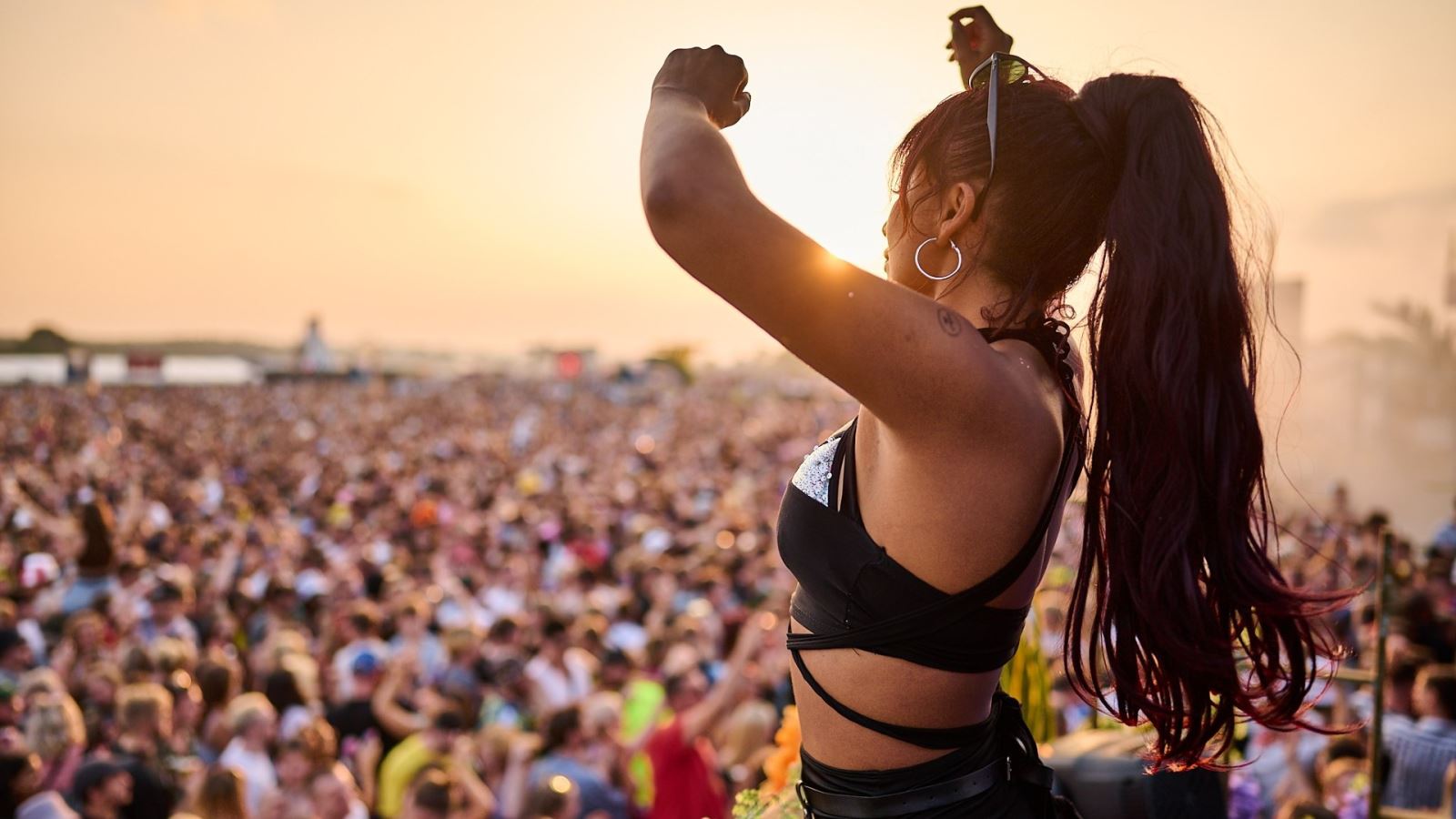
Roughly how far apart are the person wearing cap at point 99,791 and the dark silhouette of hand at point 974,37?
14.3ft

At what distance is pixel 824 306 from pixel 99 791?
14.6ft

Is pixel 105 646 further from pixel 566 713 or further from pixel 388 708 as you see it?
pixel 566 713

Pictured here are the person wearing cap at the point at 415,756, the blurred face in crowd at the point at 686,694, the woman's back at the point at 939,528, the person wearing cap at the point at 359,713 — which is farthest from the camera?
the person wearing cap at the point at 359,713

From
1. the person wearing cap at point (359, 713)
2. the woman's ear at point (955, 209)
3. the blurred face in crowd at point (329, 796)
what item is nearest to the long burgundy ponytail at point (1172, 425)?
the woman's ear at point (955, 209)

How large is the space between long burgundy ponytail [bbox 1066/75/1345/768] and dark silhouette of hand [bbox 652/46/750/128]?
42 cm

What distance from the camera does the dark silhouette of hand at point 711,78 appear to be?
3.70 ft

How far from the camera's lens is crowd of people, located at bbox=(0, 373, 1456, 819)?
177 inches

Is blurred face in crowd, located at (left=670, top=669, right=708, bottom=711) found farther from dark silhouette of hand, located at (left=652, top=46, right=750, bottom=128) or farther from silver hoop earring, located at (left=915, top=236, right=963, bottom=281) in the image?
dark silhouette of hand, located at (left=652, top=46, right=750, bottom=128)

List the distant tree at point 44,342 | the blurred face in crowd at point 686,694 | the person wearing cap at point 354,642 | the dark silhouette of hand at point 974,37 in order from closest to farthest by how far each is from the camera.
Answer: the dark silhouette of hand at point 974,37 < the blurred face in crowd at point 686,694 < the person wearing cap at point 354,642 < the distant tree at point 44,342

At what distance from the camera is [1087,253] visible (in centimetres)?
127

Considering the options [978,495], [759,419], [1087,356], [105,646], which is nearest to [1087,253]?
[1087,356]

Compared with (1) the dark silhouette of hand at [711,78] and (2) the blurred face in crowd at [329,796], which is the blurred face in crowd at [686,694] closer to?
(2) the blurred face in crowd at [329,796]

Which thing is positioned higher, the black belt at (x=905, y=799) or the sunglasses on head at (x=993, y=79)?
the sunglasses on head at (x=993, y=79)

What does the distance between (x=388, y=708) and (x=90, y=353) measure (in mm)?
52897
